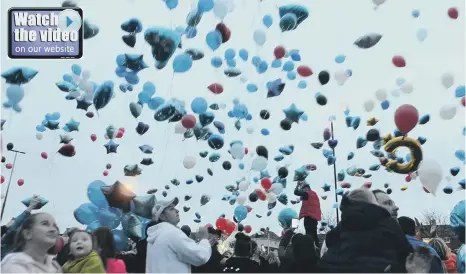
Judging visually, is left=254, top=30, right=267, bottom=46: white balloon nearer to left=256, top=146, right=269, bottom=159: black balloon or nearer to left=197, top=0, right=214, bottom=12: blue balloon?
left=197, top=0, right=214, bottom=12: blue balloon

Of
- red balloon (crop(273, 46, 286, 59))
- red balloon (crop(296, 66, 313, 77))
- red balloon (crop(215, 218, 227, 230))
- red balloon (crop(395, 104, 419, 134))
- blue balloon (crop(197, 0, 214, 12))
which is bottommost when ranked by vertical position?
red balloon (crop(215, 218, 227, 230))

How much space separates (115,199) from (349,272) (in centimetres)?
549

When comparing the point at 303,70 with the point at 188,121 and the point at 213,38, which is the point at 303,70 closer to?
the point at 213,38

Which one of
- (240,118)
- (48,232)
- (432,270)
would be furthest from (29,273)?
(240,118)

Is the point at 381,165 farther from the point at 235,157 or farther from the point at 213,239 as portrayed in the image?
the point at 213,239

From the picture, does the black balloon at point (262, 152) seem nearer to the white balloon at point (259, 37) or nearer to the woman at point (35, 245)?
the white balloon at point (259, 37)

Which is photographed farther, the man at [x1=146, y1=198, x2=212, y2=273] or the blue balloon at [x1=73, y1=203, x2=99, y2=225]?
the blue balloon at [x1=73, y1=203, x2=99, y2=225]

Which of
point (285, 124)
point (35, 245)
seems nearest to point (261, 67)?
point (285, 124)

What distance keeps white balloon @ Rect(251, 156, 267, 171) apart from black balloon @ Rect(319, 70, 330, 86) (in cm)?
182

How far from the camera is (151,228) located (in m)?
4.64

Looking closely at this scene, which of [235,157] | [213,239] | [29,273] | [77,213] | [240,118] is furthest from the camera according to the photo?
[235,157]

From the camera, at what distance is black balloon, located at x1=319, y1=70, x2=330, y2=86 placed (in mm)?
9016
